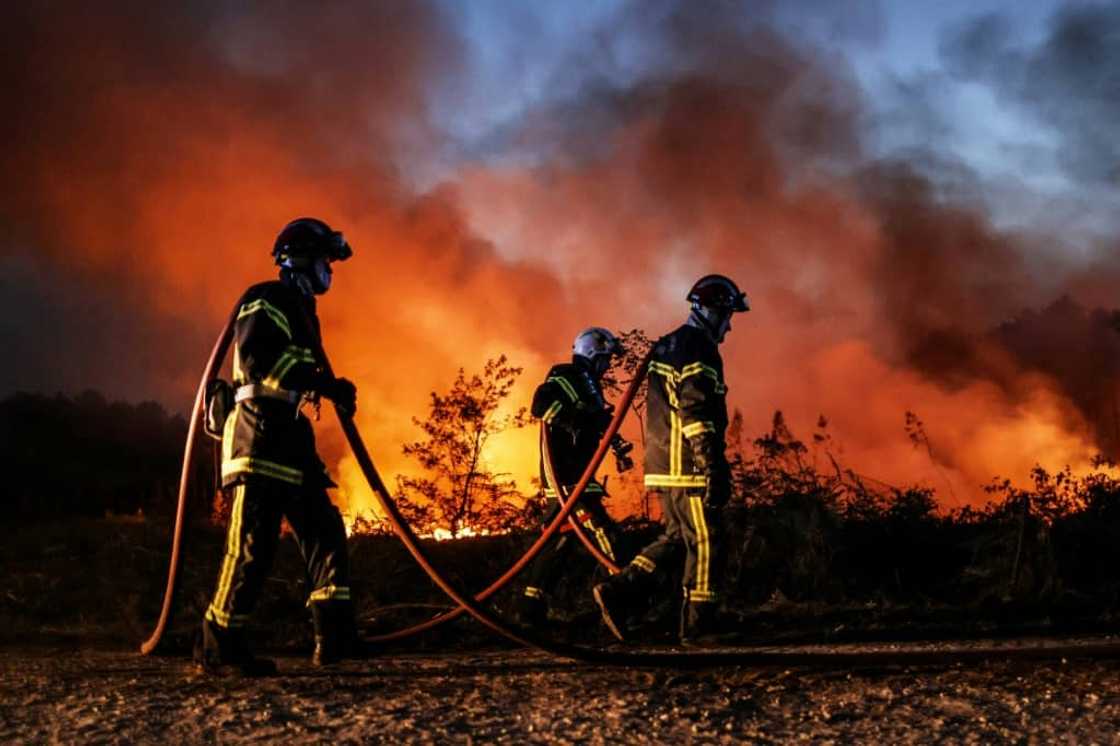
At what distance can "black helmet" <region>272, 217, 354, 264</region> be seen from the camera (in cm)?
545

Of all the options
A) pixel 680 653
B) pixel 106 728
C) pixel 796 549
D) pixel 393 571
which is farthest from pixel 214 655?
pixel 796 549

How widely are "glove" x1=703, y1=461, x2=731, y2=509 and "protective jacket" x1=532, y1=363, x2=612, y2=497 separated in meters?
1.72

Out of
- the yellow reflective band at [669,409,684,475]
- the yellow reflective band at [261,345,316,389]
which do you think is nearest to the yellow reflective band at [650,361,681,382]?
the yellow reflective band at [669,409,684,475]

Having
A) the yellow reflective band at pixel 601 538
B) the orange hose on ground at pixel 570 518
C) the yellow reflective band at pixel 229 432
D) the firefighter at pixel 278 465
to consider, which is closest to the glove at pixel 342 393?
the firefighter at pixel 278 465

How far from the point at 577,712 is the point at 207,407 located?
2.36 metres

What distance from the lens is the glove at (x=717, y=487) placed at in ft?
19.9

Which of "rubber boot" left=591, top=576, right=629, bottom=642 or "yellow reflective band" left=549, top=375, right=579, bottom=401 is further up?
"yellow reflective band" left=549, top=375, right=579, bottom=401

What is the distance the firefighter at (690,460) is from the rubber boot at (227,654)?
2.18 metres

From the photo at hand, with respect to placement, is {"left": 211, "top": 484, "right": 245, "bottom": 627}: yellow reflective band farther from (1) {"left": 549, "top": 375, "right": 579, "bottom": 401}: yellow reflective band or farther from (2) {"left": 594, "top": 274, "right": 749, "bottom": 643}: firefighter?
(1) {"left": 549, "top": 375, "right": 579, "bottom": 401}: yellow reflective band

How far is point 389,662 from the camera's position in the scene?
5621 millimetres

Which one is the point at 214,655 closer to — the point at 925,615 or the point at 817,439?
the point at 925,615

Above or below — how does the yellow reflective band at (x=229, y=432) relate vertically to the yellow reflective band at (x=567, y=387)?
below

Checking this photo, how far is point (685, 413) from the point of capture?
20.2 feet

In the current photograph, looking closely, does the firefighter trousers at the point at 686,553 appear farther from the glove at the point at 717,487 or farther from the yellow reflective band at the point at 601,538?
the yellow reflective band at the point at 601,538
